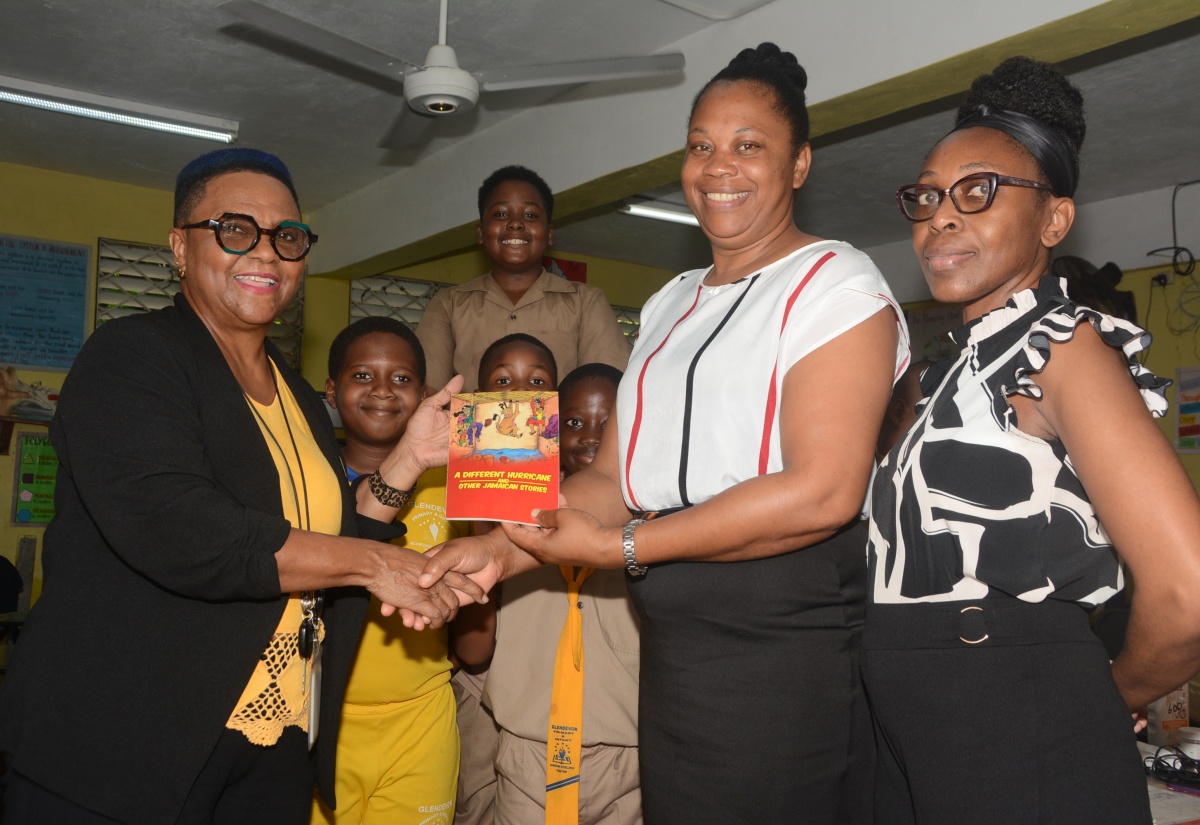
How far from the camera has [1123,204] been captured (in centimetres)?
785

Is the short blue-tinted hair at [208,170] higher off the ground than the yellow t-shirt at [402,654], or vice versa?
the short blue-tinted hair at [208,170]

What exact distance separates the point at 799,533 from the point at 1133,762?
58 cm

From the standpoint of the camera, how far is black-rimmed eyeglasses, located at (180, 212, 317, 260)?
81.3 inches

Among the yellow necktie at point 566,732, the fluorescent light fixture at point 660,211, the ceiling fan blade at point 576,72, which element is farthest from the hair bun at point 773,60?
the fluorescent light fixture at point 660,211

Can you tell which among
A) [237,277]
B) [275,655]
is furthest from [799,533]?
[237,277]

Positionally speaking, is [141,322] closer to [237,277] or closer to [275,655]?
[237,277]

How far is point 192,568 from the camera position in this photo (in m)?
1.75

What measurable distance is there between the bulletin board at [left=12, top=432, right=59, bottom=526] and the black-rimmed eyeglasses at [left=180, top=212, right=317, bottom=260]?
634cm

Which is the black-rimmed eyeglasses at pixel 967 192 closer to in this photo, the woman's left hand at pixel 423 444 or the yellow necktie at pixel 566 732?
the woman's left hand at pixel 423 444

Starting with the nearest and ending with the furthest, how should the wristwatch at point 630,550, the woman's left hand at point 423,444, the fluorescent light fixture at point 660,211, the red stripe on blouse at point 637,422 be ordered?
the wristwatch at point 630,550 → the red stripe on blouse at point 637,422 → the woman's left hand at point 423,444 → the fluorescent light fixture at point 660,211

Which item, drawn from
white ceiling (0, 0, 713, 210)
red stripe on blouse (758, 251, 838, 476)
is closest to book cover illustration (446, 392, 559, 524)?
red stripe on blouse (758, 251, 838, 476)

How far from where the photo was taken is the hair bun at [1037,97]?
1.75 meters

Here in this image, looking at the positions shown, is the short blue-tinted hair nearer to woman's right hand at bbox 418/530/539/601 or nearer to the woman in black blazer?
the woman in black blazer

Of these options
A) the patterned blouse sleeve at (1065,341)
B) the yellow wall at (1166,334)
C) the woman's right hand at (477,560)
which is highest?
the yellow wall at (1166,334)
